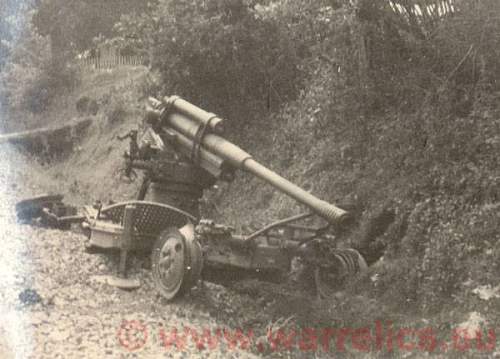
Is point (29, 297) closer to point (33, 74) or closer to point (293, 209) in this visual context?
point (293, 209)

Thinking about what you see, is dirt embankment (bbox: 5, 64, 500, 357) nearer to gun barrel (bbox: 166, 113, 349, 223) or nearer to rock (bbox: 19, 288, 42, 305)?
rock (bbox: 19, 288, 42, 305)

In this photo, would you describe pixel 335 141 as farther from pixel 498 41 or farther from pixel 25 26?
pixel 25 26

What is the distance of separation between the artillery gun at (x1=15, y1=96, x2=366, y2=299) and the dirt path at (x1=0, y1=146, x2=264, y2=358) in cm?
38

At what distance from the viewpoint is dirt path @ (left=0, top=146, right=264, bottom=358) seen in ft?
20.0

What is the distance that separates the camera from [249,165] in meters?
8.64

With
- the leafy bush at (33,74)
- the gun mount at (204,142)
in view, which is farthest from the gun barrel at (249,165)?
the leafy bush at (33,74)

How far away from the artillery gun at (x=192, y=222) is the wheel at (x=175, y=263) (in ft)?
0.04

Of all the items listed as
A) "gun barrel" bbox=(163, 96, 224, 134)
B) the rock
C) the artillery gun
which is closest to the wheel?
the artillery gun

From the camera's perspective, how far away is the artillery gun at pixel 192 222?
25.8ft

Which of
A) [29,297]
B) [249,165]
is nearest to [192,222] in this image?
[249,165]

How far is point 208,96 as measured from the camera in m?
15.7

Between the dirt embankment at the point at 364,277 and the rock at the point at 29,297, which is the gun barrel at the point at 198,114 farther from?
the rock at the point at 29,297

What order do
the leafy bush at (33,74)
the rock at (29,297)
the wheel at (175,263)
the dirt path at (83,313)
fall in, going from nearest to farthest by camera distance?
the dirt path at (83,313) → the rock at (29,297) → the wheel at (175,263) → the leafy bush at (33,74)

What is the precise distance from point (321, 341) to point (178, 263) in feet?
6.57
